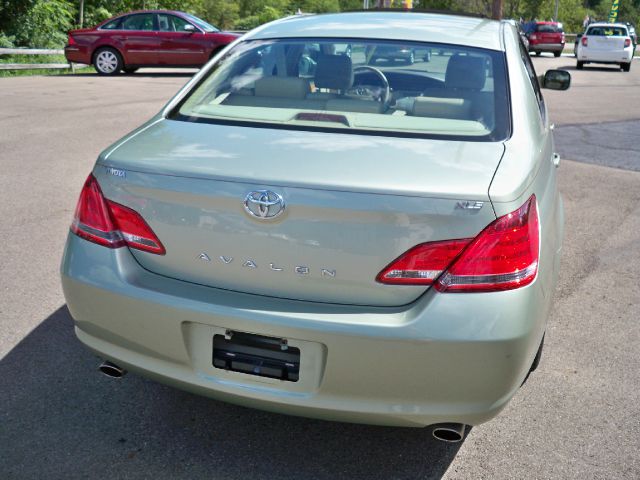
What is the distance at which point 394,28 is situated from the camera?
3.78 m

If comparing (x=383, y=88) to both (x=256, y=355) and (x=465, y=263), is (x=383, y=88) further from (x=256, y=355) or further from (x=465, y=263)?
(x=256, y=355)

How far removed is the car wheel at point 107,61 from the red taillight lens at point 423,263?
1760 cm

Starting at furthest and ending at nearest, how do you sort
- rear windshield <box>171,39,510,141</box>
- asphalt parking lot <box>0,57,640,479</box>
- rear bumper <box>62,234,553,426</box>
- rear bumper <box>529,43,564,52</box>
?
rear bumper <box>529,43,564,52</box>
rear windshield <box>171,39,510,141</box>
asphalt parking lot <box>0,57,640,479</box>
rear bumper <box>62,234,553,426</box>

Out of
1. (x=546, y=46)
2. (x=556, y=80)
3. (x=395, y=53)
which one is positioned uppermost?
(x=395, y=53)

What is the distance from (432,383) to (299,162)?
861mm

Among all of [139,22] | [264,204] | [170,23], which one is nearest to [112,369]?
[264,204]

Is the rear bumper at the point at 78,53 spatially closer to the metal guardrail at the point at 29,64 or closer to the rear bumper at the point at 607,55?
the metal guardrail at the point at 29,64

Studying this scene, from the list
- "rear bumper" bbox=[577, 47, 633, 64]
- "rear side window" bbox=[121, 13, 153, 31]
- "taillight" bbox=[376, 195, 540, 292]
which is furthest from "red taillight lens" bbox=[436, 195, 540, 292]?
"rear bumper" bbox=[577, 47, 633, 64]

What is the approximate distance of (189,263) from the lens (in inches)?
102

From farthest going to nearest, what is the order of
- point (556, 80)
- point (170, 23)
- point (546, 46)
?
point (546, 46) → point (170, 23) → point (556, 80)

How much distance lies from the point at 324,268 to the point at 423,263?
1.05ft

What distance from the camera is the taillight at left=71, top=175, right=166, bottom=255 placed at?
264 cm

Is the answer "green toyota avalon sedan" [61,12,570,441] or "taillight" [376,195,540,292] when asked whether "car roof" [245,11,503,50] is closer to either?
"green toyota avalon sedan" [61,12,570,441]

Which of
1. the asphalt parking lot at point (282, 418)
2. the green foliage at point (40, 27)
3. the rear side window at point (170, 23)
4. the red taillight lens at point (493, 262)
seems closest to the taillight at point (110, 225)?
the asphalt parking lot at point (282, 418)
